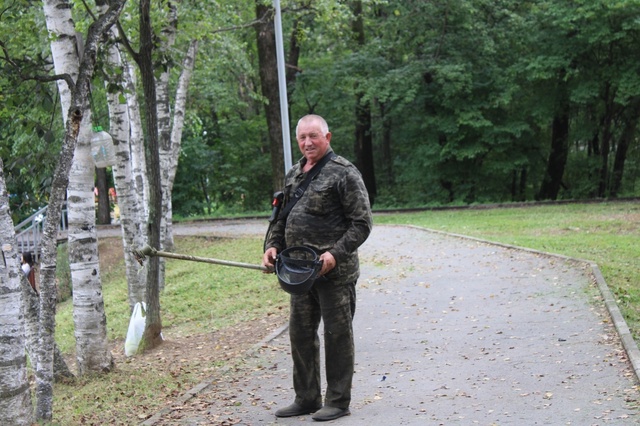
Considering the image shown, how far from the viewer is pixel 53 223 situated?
22.8 feet

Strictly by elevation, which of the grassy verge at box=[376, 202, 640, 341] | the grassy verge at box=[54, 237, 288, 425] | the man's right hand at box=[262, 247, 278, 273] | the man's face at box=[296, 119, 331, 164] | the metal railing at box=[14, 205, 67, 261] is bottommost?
the grassy verge at box=[54, 237, 288, 425]

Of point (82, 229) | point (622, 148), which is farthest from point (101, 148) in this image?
point (622, 148)

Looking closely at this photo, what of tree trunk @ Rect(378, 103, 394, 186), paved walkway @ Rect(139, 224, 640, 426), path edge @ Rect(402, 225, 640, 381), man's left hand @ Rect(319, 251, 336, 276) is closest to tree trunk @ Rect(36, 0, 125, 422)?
paved walkway @ Rect(139, 224, 640, 426)

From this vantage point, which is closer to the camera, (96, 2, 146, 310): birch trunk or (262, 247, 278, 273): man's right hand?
(262, 247, 278, 273): man's right hand

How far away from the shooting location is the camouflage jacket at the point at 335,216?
634 centimetres

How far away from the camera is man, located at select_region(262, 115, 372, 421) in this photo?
636 centimetres

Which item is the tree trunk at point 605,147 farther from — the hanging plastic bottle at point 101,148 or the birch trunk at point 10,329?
the birch trunk at point 10,329

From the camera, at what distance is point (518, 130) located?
3192 cm

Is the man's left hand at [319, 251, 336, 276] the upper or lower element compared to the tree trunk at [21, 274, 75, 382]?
upper

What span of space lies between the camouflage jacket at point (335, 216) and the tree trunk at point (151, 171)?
10.8 ft

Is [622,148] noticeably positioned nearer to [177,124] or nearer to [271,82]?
[271,82]

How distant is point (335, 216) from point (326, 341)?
918 millimetres

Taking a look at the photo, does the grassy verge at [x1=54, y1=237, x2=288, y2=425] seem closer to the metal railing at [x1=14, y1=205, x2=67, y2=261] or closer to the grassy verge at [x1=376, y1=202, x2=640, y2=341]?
the metal railing at [x1=14, y1=205, x2=67, y2=261]

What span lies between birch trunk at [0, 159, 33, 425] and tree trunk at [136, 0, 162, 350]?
134 inches
